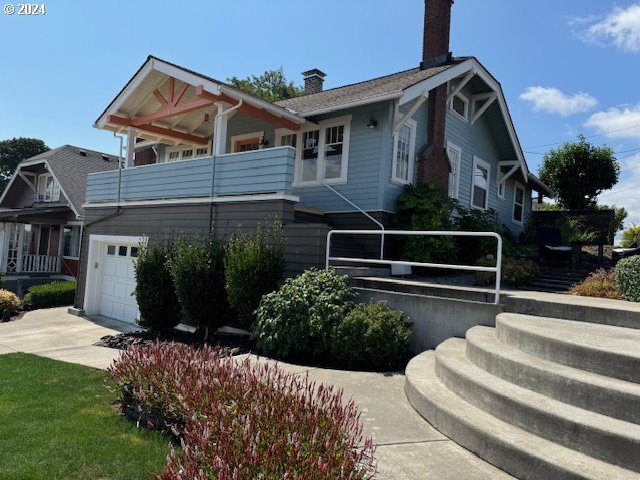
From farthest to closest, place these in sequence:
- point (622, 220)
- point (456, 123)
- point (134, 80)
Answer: point (622, 220), point (456, 123), point (134, 80)

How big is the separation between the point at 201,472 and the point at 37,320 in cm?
1314

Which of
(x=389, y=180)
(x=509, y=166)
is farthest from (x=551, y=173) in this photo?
(x=389, y=180)

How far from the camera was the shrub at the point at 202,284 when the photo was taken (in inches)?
340

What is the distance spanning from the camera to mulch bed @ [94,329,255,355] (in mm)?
8223

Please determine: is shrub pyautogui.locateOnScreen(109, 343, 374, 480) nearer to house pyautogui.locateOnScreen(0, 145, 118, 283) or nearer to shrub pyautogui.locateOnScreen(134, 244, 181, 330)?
shrub pyautogui.locateOnScreen(134, 244, 181, 330)

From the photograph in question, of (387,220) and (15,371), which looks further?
(387,220)

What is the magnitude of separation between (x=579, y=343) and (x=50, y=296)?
17.1m

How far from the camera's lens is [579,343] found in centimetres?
410

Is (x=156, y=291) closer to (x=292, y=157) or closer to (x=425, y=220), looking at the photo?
(x=292, y=157)

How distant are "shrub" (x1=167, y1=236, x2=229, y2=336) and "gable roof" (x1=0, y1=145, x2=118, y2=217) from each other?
15.7 metres

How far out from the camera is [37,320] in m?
13.2

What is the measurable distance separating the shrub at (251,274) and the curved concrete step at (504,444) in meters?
3.85

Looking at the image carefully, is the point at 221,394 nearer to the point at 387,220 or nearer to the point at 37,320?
the point at 387,220

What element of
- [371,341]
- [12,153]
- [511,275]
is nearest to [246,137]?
[511,275]
